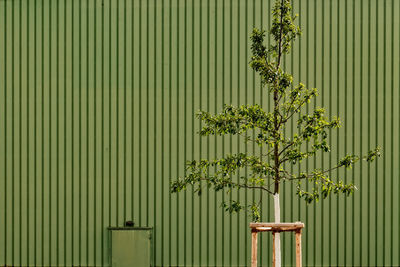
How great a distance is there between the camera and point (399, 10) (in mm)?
10031

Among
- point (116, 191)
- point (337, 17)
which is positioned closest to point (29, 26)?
point (116, 191)

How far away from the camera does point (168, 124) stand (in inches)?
391

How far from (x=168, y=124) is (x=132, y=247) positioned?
97.4 inches

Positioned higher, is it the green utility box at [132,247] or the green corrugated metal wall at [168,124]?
the green corrugated metal wall at [168,124]

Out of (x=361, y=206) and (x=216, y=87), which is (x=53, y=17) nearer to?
(x=216, y=87)

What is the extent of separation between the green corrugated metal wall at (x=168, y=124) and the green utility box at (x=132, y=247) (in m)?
0.18

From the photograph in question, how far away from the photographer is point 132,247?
9.87 meters

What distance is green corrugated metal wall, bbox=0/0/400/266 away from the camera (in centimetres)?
989

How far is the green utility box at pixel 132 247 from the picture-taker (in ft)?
32.2

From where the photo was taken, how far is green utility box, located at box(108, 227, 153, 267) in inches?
387

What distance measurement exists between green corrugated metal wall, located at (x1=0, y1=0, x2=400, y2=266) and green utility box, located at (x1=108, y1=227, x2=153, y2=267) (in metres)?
0.18

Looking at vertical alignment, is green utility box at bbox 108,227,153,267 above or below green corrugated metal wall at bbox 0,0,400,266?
below

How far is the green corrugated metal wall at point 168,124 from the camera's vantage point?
9891 mm

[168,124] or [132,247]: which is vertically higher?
[168,124]
